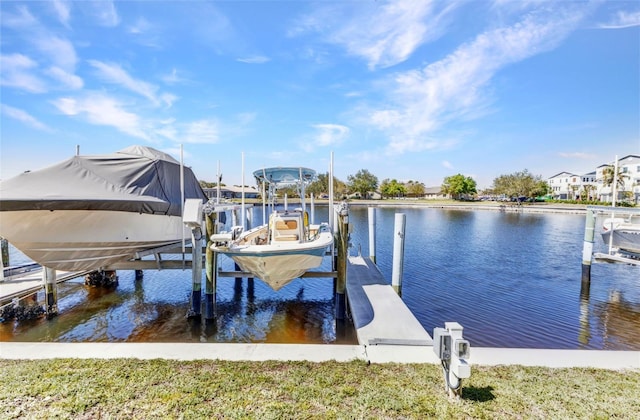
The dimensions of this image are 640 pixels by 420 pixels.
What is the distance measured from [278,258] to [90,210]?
432cm

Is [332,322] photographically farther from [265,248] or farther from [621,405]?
[621,405]

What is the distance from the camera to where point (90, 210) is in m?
7.18

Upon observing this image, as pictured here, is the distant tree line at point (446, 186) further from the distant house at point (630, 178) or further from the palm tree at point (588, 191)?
the distant house at point (630, 178)

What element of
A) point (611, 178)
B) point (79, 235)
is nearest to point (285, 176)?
point (79, 235)

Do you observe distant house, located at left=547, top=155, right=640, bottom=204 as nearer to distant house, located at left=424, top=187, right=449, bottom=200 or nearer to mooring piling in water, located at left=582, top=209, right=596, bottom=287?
distant house, located at left=424, top=187, right=449, bottom=200

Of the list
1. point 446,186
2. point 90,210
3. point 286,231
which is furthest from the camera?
point 446,186

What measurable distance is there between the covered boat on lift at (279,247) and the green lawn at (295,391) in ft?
8.70

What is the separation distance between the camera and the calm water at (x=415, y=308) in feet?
27.3

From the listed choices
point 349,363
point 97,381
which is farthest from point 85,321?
point 349,363

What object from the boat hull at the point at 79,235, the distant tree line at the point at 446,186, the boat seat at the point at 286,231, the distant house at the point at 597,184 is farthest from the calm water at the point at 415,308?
the distant tree line at the point at 446,186

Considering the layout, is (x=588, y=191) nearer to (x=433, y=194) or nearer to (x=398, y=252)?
(x=433, y=194)

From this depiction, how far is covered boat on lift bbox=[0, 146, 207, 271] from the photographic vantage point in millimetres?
6664

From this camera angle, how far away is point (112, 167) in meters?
8.28

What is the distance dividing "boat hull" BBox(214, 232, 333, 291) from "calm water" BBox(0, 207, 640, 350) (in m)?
1.82
